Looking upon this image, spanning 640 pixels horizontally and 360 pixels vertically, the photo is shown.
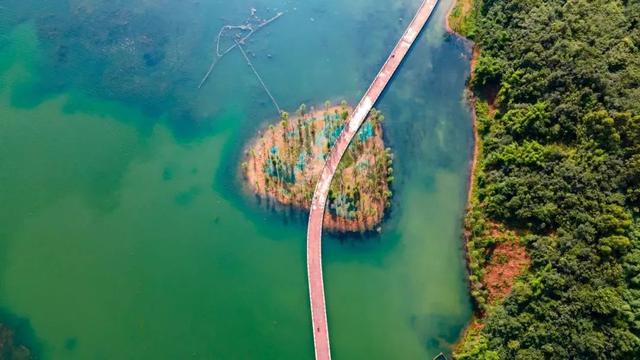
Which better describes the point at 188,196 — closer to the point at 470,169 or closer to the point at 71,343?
the point at 71,343

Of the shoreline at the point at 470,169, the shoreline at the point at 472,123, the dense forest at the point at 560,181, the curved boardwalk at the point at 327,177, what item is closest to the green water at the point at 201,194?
the shoreline at the point at 470,169

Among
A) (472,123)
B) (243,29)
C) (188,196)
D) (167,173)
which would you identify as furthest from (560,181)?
(243,29)

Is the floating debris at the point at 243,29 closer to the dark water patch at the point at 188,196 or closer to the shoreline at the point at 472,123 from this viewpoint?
the dark water patch at the point at 188,196

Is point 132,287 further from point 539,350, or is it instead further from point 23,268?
point 539,350

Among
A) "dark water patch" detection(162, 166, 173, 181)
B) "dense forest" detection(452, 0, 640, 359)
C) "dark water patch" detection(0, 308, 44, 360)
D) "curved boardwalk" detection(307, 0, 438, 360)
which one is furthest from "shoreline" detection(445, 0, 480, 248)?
"dark water patch" detection(0, 308, 44, 360)

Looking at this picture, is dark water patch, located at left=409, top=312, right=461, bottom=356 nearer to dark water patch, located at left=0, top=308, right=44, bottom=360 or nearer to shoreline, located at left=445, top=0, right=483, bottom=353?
shoreline, located at left=445, top=0, right=483, bottom=353
